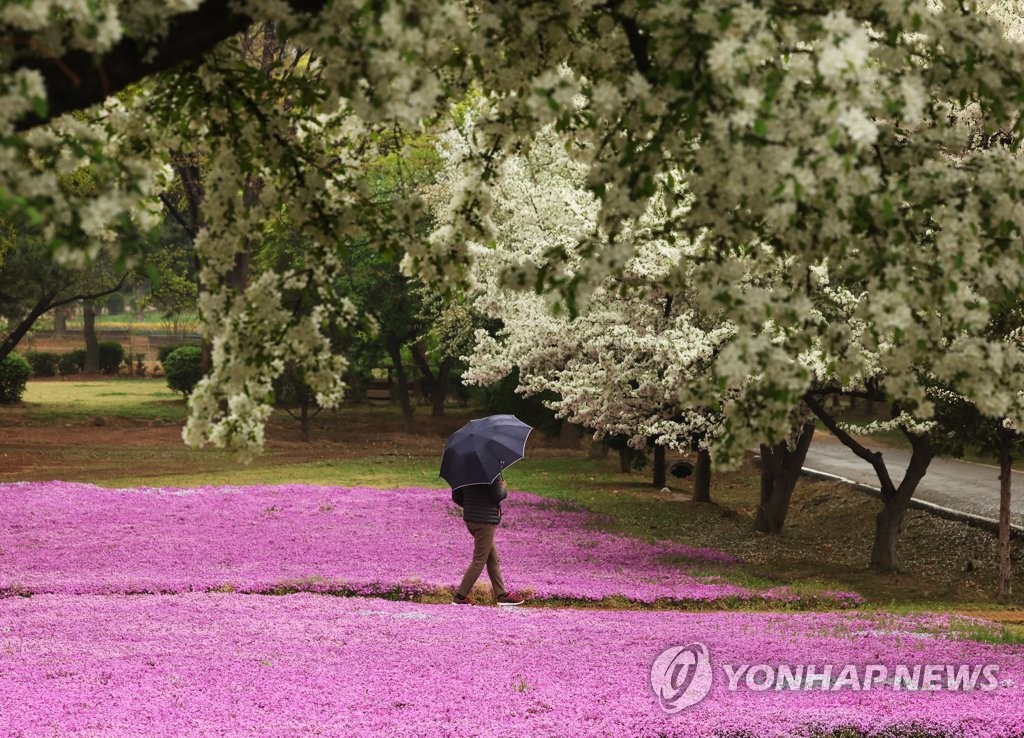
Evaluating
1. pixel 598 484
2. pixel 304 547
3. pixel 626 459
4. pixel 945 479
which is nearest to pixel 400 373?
pixel 626 459

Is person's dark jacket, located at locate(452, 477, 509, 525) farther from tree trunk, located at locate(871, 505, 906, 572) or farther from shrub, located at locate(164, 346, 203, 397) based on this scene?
shrub, located at locate(164, 346, 203, 397)

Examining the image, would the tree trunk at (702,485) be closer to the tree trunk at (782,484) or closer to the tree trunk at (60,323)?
the tree trunk at (782,484)

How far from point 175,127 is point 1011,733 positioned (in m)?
7.35

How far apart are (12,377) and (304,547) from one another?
40783 millimetres

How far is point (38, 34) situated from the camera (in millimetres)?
4648

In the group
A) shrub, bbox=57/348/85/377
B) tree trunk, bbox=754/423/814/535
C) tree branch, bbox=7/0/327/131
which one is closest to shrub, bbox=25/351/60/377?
shrub, bbox=57/348/85/377

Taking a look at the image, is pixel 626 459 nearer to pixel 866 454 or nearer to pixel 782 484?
pixel 782 484

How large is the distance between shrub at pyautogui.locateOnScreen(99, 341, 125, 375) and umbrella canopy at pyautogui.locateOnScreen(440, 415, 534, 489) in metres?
66.4

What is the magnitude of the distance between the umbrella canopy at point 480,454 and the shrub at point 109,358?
66392 mm

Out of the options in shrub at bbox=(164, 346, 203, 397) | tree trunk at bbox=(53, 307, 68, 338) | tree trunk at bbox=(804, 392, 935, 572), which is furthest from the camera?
tree trunk at bbox=(53, 307, 68, 338)

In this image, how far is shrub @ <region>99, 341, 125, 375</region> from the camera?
256 ft

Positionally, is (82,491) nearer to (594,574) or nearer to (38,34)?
(594,574)

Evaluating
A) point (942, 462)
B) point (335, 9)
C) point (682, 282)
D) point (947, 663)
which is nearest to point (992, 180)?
point (682, 282)

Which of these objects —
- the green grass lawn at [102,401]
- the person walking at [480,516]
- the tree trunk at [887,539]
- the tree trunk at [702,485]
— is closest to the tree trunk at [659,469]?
the tree trunk at [702,485]
